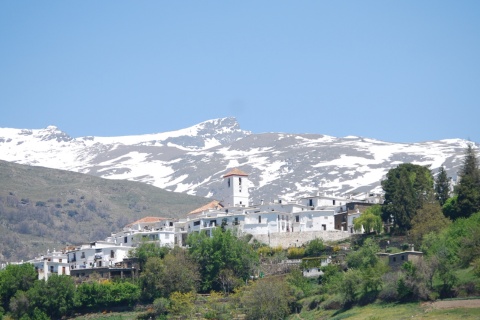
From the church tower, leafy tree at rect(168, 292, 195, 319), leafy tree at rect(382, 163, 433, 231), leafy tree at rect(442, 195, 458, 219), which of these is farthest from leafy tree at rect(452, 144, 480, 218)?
the church tower

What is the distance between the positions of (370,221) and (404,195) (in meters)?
6.35

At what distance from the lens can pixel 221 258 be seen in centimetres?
11375

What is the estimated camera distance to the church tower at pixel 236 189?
5581 inches

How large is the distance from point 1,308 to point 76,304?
9.34 metres

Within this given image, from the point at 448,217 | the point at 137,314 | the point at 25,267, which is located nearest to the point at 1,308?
the point at 25,267

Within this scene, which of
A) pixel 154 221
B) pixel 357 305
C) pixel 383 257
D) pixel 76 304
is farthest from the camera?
pixel 154 221

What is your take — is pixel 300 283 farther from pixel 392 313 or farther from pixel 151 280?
pixel 392 313

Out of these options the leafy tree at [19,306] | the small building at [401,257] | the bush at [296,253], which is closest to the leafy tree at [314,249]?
the bush at [296,253]

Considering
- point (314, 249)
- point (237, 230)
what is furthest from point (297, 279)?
point (237, 230)

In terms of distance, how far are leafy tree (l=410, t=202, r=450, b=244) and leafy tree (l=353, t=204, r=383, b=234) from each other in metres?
6.73

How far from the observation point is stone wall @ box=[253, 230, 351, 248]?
125m

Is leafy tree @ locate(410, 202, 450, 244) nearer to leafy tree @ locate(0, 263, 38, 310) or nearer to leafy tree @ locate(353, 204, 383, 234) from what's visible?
leafy tree @ locate(353, 204, 383, 234)

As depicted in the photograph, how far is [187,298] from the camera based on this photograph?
351 ft

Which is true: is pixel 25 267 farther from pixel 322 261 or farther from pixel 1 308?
pixel 322 261
